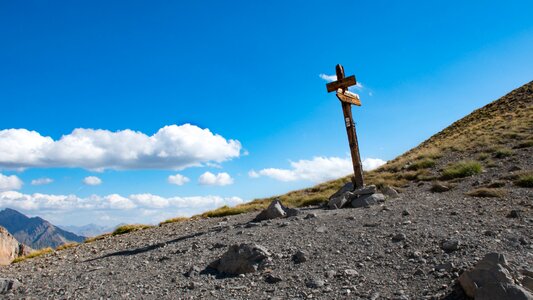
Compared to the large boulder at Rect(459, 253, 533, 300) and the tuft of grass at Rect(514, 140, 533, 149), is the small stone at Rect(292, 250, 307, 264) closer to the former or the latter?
the large boulder at Rect(459, 253, 533, 300)

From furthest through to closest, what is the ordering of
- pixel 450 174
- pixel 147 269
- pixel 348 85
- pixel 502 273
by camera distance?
pixel 450 174 → pixel 348 85 → pixel 147 269 → pixel 502 273

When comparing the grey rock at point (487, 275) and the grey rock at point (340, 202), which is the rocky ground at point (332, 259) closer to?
the grey rock at point (487, 275)

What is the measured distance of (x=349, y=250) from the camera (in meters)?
8.19

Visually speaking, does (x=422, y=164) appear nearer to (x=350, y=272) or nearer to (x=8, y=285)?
(x=350, y=272)

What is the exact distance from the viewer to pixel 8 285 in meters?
9.00

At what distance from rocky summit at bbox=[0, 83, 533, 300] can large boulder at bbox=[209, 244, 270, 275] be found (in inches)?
0.9

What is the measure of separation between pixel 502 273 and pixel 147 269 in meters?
7.08

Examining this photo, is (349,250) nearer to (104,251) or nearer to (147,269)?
(147,269)

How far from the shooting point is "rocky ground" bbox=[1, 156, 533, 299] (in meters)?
6.64

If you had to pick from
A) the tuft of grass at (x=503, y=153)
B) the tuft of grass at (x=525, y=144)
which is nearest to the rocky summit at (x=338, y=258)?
the tuft of grass at (x=503, y=153)

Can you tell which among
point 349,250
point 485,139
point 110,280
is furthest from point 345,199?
point 485,139

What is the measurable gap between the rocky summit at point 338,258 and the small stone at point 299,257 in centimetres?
2

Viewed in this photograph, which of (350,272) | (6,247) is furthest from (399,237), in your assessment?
(6,247)

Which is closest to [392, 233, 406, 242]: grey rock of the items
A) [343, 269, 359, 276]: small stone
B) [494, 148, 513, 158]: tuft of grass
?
[343, 269, 359, 276]: small stone
